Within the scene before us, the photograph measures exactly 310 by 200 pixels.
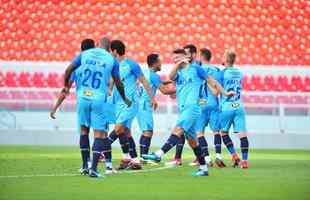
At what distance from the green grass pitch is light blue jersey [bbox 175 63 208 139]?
1.99 feet

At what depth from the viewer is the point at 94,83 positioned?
1120 centimetres

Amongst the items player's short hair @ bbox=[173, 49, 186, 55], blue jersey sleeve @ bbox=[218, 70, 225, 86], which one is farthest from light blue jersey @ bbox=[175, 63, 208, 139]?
blue jersey sleeve @ bbox=[218, 70, 225, 86]

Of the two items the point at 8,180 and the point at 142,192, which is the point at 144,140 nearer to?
the point at 8,180

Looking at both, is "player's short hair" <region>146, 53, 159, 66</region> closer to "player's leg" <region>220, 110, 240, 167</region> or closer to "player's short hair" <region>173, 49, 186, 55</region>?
"player's leg" <region>220, 110, 240, 167</region>

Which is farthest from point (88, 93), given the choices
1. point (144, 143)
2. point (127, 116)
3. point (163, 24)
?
point (163, 24)

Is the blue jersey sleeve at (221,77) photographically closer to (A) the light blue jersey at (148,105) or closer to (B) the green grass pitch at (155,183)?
(A) the light blue jersey at (148,105)

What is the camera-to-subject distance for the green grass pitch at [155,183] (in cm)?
907

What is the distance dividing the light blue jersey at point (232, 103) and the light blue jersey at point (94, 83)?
300cm

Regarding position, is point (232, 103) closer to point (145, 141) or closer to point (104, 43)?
point (145, 141)

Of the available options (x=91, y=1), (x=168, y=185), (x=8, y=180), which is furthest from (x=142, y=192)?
(x=91, y=1)

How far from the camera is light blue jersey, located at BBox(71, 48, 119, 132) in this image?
36.7ft

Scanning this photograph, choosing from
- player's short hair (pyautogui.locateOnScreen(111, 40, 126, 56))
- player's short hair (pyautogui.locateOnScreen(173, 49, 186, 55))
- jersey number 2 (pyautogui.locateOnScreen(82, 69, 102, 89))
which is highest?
player's short hair (pyautogui.locateOnScreen(111, 40, 126, 56))

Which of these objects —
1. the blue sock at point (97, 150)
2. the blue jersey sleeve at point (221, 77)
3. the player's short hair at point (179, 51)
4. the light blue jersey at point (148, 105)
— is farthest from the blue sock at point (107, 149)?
the blue jersey sleeve at point (221, 77)

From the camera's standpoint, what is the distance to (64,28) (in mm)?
30750
